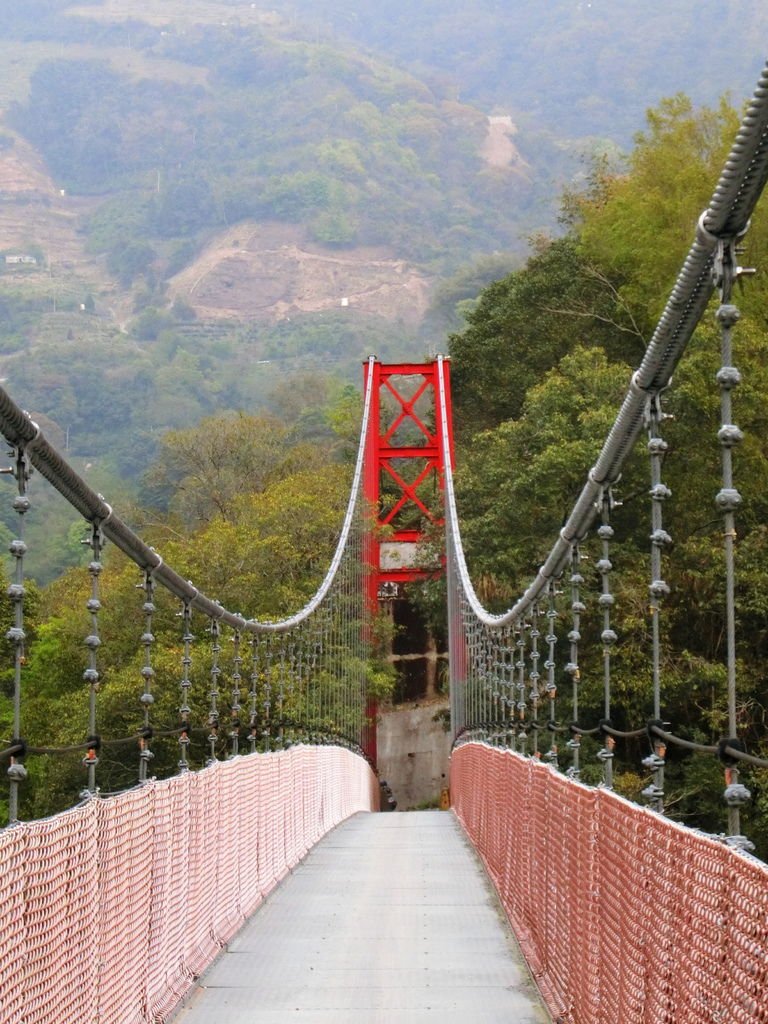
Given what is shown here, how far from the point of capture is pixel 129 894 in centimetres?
402

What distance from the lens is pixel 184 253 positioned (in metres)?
145

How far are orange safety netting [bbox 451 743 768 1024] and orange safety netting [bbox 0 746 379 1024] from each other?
1073mm

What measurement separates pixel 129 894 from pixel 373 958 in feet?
5.94

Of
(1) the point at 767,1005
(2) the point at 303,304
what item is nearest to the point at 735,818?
(1) the point at 767,1005

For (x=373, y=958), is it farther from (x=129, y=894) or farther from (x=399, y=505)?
(x=399, y=505)

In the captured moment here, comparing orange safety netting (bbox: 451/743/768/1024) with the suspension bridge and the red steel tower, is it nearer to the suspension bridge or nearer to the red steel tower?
the suspension bridge

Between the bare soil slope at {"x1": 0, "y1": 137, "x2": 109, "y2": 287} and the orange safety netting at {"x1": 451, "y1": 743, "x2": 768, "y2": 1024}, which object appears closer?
the orange safety netting at {"x1": 451, "y1": 743, "x2": 768, "y2": 1024}

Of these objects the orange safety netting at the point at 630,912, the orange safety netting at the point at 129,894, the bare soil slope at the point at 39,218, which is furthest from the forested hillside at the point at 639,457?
the bare soil slope at the point at 39,218

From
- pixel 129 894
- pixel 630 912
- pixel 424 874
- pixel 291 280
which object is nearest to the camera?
pixel 630 912

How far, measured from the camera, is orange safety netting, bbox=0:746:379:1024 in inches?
118

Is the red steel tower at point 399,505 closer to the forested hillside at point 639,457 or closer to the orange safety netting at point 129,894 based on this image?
the forested hillside at point 639,457

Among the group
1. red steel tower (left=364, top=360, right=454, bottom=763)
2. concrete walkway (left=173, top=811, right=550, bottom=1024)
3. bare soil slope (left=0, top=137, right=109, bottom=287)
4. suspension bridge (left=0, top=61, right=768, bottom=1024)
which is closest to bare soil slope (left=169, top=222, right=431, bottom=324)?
bare soil slope (left=0, top=137, right=109, bottom=287)

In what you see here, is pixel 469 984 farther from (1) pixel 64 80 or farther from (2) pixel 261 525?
(1) pixel 64 80

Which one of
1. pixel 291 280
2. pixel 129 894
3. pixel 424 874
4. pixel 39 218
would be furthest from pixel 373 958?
pixel 39 218
